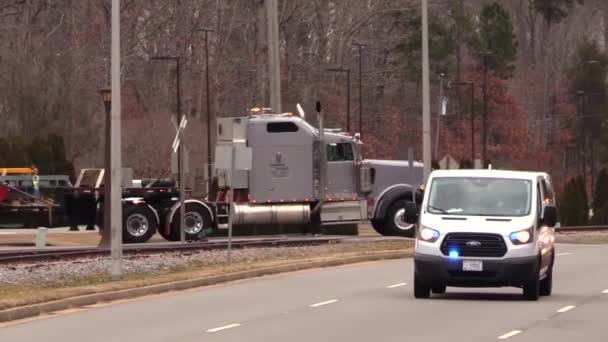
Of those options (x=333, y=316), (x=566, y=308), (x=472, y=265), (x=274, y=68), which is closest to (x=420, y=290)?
(x=472, y=265)

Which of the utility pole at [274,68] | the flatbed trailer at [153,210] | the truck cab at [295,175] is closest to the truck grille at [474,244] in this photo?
the flatbed trailer at [153,210]

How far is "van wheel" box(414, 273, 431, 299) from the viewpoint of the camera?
80.3ft

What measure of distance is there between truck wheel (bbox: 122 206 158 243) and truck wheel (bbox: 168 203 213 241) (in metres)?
0.69

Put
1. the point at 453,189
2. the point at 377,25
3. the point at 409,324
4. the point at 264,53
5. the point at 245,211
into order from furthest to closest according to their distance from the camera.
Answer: the point at 377,25 < the point at 264,53 < the point at 245,211 < the point at 453,189 < the point at 409,324

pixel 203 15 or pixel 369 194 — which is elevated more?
pixel 203 15

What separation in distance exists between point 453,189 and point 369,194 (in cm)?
2344

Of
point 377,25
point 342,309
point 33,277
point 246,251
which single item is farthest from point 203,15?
point 342,309

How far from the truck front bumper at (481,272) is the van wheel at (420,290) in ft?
1.20

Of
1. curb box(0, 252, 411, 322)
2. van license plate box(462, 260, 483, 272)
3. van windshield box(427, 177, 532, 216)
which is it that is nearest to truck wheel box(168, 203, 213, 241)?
curb box(0, 252, 411, 322)

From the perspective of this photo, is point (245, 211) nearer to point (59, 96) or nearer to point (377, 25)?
point (59, 96)

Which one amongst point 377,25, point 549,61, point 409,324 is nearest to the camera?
point 409,324

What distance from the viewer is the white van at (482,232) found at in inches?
939

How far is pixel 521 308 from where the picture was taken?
75.3ft

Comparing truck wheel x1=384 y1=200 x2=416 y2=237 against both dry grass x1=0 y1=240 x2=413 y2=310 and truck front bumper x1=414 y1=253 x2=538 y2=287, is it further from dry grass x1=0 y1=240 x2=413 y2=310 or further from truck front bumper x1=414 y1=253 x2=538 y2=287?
truck front bumper x1=414 y1=253 x2=538 y2=287
